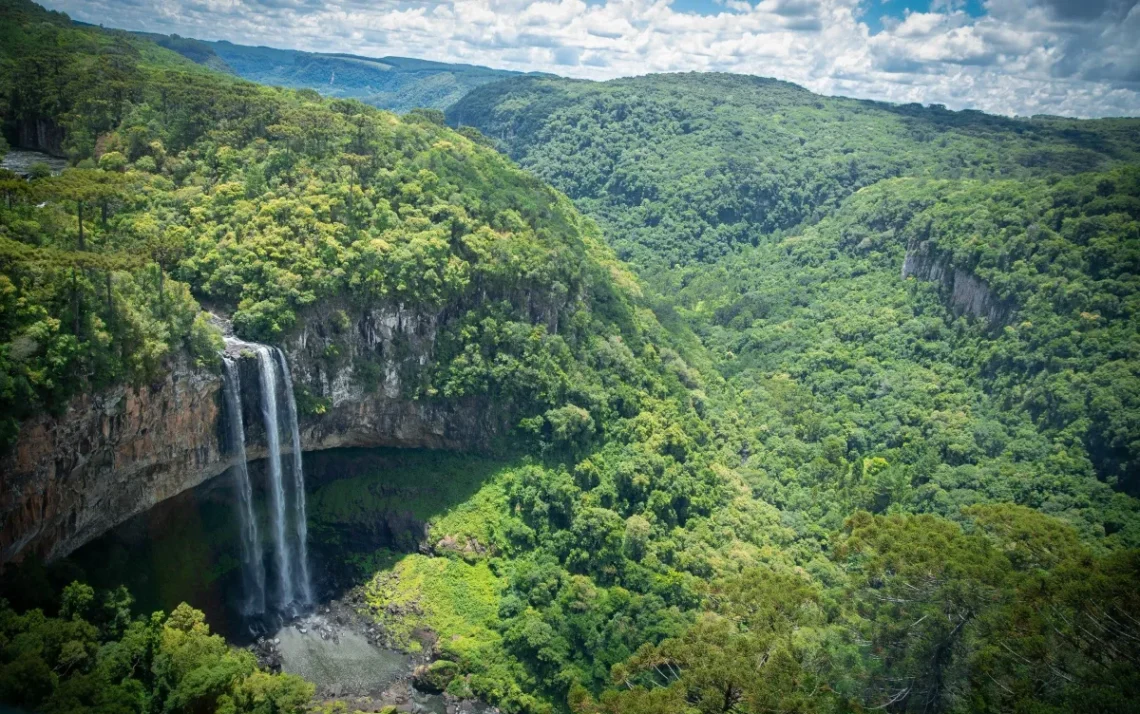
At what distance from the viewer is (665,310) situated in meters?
68.8

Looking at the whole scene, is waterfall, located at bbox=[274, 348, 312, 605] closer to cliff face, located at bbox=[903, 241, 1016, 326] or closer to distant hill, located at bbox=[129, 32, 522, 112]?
cliff face, located at bbox=[903, 241, 1016, 326]

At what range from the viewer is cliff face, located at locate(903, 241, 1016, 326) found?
194 feet

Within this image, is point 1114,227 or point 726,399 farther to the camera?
point 726,399

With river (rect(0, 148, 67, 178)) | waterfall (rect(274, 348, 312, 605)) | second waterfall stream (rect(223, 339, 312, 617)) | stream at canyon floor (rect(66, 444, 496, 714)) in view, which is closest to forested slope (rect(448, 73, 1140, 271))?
waterfall (rect(274, 348, 312, 605))

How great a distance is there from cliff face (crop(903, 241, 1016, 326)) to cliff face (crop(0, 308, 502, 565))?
3823 centimetres

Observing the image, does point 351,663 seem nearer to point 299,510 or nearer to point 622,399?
point 299,510

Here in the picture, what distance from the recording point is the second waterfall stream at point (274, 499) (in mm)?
33781

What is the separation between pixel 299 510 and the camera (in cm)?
3775

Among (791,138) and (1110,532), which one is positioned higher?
(791,138)

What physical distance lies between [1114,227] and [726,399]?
93.3 ft

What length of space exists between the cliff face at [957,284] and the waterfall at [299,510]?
48124mm

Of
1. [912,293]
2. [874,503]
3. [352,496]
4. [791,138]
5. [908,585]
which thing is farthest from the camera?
[791,138]

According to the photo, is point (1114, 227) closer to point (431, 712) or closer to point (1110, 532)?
point (1110, 532)

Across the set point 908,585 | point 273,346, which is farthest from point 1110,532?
point 273,346
